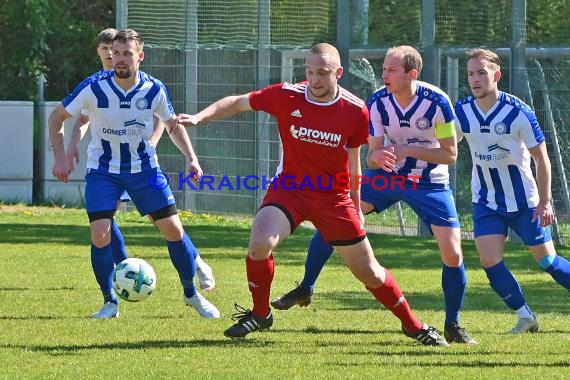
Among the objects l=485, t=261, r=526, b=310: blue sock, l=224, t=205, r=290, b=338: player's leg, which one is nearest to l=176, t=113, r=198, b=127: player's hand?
l=224, t=205, r=290, b=338: player's leg

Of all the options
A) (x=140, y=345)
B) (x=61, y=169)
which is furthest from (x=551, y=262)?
(x=61, y=169)

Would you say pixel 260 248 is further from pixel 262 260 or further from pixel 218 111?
pixel 218 111

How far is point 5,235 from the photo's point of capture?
56.1ft

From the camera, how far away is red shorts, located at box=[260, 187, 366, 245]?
8.27 meters

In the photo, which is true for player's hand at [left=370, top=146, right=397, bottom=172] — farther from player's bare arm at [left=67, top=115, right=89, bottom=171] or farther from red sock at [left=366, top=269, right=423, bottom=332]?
player's bare arm at [left=67, top=115, right=89, bottom=171]

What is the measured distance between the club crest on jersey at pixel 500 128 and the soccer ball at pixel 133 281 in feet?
8.76

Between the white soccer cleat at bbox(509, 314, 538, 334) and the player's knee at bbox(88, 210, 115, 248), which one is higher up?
the player's knee at bbox(88, 210, 115, 248)

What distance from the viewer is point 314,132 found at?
26.8 feet

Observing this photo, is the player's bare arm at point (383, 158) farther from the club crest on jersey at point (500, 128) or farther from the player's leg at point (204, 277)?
the player's leg at point (204, 277)

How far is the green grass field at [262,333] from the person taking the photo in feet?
24.6

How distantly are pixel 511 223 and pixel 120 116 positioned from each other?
2.95 m

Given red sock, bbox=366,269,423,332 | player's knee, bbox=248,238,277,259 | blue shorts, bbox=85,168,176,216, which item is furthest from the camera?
blue shorts, bbox=85,168,176,216

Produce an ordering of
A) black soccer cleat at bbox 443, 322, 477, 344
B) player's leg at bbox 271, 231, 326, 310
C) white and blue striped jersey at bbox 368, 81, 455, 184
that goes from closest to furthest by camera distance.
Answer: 1. black soccer cleat at bbox 443, 322, 477, 344
2. white and blue striped jersey at bbox 368, 81, 455, 184
3. player's leg at bbox 271, 231, 326, 310

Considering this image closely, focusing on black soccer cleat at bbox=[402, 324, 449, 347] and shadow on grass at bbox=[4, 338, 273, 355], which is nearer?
shadow on grass at bbox=[4, 338, 273, 355]
